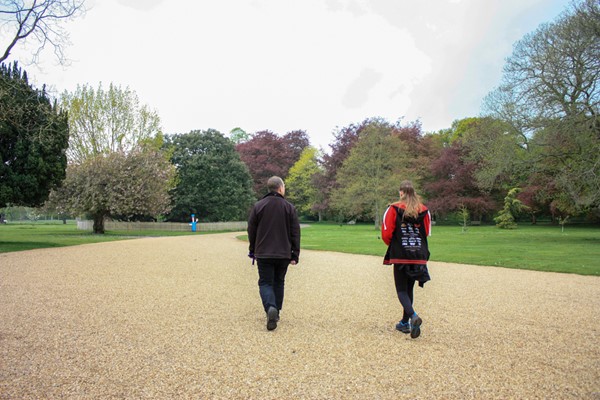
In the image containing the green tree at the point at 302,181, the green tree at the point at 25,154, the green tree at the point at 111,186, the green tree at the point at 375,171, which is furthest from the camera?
the green tree at the point at 302,181

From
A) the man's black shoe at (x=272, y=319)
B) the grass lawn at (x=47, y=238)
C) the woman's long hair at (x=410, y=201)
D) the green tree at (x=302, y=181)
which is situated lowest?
the grass lawn at (x=47, y=238)

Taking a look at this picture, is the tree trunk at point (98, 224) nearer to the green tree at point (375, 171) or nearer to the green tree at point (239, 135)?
the green tree at point (375, 171)

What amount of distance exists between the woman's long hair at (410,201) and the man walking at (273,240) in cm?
136

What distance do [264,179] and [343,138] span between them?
13.0 meters

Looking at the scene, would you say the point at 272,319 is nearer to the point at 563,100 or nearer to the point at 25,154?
the point at 25,154

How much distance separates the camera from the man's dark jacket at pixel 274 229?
17.0 ft

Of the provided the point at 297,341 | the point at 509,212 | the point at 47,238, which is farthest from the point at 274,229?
the point at 509,212

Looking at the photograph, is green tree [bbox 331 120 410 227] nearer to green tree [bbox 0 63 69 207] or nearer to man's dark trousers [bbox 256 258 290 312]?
green tree [bbox 0 63 69 207]

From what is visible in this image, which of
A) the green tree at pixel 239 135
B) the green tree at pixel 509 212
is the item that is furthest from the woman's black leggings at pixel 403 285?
the green tree at pixel 239 135

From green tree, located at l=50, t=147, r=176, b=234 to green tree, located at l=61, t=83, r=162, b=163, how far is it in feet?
6.02

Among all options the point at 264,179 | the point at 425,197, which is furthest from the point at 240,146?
the point at 425,197

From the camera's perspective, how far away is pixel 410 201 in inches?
195

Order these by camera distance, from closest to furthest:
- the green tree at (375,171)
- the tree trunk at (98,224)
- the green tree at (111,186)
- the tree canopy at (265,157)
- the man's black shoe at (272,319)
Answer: the man's black shoe at (272,319) < the green tree at (111,186) < the tree trunk at (98,224) < the green tree at (375,171) < the tree canopy at (265,157)

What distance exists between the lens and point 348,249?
1647 cm
